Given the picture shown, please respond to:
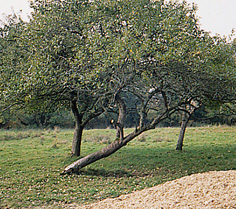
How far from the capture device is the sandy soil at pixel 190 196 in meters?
6.14

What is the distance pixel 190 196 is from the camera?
6.64 m

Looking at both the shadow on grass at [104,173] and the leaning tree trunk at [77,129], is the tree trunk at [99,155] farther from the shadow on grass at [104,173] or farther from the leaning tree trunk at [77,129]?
the leaning tree trunk at [77,129]

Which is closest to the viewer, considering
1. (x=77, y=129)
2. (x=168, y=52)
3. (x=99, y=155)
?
(x=168, y=52)

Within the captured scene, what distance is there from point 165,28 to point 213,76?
265 centimetres

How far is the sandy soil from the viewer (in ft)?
20.2

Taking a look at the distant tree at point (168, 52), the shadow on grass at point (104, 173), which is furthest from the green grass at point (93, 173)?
the distant tree at point (168, 52)

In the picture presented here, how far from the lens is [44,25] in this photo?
34.5 ft

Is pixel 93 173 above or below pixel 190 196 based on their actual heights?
below

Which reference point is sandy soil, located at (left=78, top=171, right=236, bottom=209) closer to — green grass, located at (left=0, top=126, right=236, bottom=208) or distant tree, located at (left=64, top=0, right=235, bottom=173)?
green grass, located at (left=0, top=126, right=236, bottom=208)

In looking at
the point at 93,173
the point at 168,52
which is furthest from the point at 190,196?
A: the point at 93,173

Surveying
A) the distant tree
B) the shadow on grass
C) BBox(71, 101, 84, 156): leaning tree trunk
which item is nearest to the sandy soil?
the distant tree

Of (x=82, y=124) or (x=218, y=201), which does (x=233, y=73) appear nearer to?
(x=218, y=201)

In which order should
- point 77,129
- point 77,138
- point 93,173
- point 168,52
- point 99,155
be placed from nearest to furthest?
point 168,52, point 99,155, point 93,173, point 77,129, point 77,138

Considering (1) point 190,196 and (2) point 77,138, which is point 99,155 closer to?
(2) point 77,138
